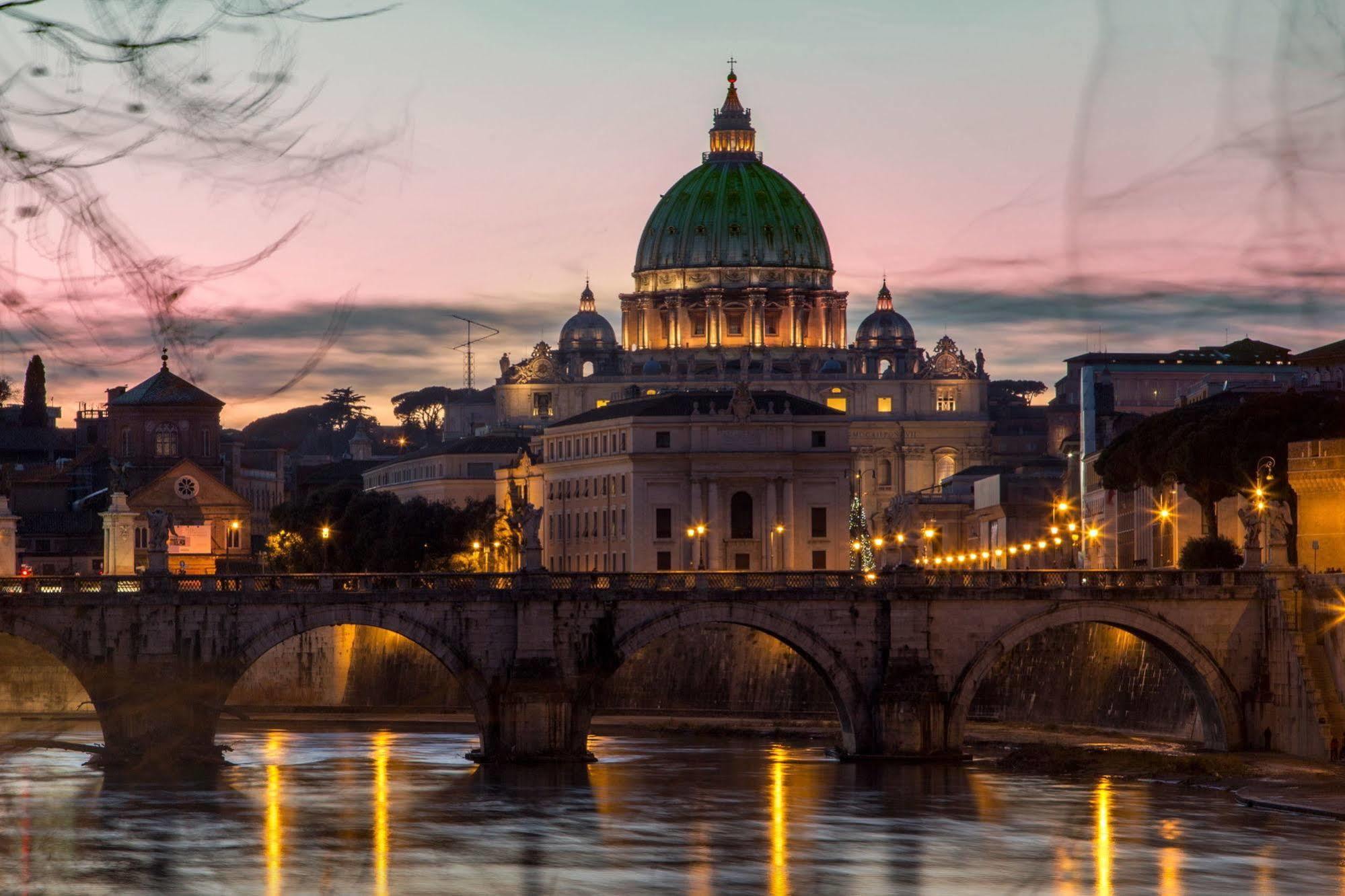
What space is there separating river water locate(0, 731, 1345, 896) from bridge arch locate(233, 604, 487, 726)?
2.76 metres

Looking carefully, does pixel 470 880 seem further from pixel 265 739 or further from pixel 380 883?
pixel 265 739

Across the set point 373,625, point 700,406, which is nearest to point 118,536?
point 373,625

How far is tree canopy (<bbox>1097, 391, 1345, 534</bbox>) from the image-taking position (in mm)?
92625

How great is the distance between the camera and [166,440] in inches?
6693

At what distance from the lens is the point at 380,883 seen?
59250 millimetres

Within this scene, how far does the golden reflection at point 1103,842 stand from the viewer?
59469mm

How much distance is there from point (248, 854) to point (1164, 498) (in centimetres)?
5523

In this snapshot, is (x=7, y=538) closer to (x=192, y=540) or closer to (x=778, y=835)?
(x=192, y=540)

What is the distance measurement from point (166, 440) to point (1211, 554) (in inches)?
3609

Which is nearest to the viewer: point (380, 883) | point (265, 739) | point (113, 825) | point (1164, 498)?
point (380, 883)

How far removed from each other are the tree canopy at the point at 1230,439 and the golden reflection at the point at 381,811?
96.3 ft

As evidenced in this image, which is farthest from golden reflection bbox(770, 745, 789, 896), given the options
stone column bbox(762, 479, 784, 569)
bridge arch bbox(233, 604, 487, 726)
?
stone column bbox(762, 479, 784, 569)

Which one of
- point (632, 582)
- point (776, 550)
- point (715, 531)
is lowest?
point (632, 582)

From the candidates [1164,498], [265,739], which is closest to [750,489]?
[1164,498]
